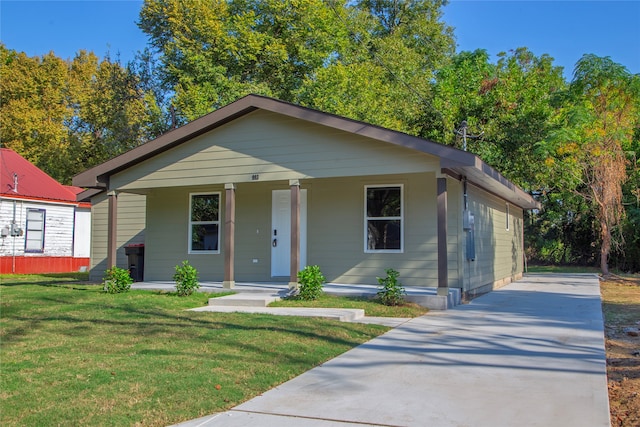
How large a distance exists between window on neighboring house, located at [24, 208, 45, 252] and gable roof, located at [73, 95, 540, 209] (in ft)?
32.9

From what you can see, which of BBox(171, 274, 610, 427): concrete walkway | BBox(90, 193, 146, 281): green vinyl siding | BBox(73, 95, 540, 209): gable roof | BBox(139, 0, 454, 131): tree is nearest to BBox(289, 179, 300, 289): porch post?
BBox(73, 95, 540, 209): gable roof

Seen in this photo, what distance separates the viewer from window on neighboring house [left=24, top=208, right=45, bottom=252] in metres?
21.2

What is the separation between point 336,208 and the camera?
12203mm

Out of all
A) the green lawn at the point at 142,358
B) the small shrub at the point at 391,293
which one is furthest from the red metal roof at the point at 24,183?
the small shrub at the point at 391,293

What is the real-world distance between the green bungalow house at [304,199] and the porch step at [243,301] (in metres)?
0.92

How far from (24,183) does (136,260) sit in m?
10.4

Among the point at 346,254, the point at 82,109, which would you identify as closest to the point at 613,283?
the point at 346,254

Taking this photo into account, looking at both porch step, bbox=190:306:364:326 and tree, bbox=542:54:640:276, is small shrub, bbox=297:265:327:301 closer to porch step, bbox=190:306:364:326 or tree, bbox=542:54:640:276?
porch step, bbox=190:306:364:326

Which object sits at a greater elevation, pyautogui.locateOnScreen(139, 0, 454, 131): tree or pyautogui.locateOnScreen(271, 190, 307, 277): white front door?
→ pyautogui.locateOnScreen(139, 0, 454, 131): tree

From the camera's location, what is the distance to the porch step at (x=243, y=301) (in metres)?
9.91

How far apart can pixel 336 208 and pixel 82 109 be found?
915 inches

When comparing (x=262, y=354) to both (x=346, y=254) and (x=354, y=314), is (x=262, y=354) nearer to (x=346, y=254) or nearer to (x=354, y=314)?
(x=354, y=314)

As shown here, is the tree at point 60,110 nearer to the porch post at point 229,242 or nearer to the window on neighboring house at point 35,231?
the window on neighboring house at point 35,231

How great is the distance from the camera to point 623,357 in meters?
6.21
